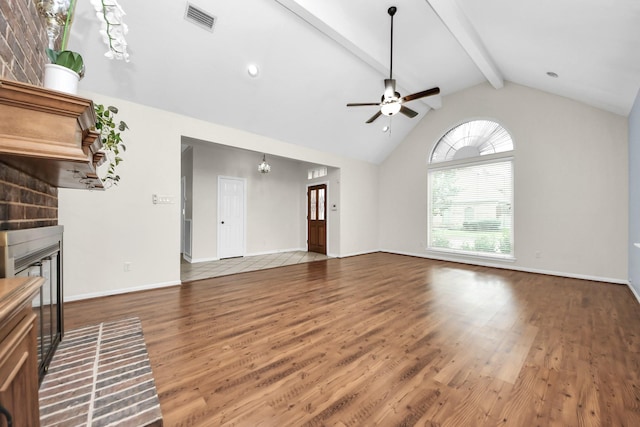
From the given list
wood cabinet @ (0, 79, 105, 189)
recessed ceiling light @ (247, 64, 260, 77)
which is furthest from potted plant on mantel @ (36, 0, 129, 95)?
recessed ceiling light @ (247, 64, 260, 77)

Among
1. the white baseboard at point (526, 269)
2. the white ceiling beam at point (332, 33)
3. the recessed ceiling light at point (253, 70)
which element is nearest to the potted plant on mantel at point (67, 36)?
the white ceiling beam at point (332, 33)

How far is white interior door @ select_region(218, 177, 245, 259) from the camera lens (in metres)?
6.11

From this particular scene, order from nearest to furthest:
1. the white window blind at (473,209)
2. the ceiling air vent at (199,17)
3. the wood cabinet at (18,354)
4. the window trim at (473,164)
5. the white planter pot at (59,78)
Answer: the wood cabinet at (18,354) < the white planter pot at (59,78) < the ceiling air vent at (199,17) < the window trim at (473,164) < the white window blind at (473,209)

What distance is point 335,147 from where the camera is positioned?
6094 millimetres

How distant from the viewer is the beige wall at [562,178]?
414 centimetres

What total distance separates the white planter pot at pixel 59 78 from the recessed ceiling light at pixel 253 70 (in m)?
2.94

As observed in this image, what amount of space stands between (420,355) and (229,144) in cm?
420

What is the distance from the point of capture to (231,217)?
20.6ft

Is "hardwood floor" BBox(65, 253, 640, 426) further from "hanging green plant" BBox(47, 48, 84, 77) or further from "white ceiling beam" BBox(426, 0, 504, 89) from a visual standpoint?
"white ceiling beam" BBox(426, 0, 504, 89)

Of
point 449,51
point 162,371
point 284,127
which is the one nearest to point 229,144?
point 284,127

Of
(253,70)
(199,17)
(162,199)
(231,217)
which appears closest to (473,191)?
(253,70)

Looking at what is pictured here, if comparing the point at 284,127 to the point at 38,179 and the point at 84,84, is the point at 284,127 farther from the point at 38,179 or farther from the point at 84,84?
the point at 38,179

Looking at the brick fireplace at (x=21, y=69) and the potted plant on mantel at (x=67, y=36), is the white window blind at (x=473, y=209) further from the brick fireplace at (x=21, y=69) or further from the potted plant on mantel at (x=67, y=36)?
the brick fireplace at (x=21, y=69)

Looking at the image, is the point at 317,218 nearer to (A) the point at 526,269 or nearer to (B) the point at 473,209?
(B) the point at 473,209
